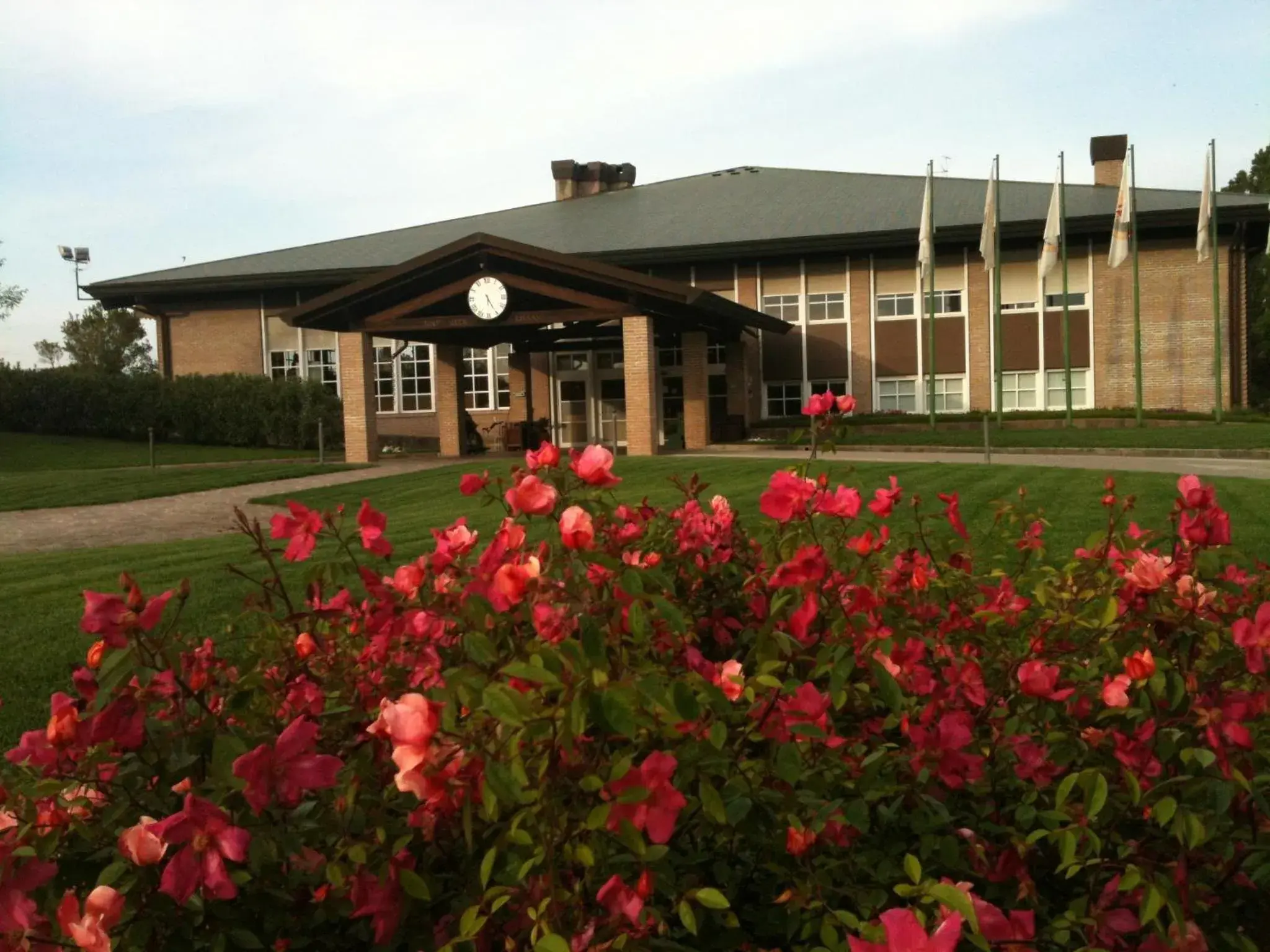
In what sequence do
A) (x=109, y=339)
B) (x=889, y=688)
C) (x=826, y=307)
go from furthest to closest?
(x=109, y=339) → (x=826, y=307) → (x=889, y=688)

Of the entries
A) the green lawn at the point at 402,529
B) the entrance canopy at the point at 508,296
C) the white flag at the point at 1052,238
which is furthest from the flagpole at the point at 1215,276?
the green lawn at the point at 402,529

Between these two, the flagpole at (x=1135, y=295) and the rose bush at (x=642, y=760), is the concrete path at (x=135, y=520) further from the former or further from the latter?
the flagpole at (x=1135, y=295)

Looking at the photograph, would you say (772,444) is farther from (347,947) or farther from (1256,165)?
(1256,165)

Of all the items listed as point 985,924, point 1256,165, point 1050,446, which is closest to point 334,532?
point 985,924

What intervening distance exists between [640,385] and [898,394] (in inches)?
468

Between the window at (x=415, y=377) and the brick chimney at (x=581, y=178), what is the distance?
11.2 m

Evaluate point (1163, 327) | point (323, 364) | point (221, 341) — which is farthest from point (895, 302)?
point (221, 341)

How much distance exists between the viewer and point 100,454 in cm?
3095

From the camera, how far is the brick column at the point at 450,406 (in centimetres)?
2877

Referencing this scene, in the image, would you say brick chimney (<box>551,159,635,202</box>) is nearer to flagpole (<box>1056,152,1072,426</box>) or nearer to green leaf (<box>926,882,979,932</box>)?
flagpole (<box>1056,152,1072,426</box>)

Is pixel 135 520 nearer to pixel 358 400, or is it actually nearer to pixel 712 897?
pixel 358 400

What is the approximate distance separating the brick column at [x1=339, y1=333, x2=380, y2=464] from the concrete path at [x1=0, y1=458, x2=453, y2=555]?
7.16m

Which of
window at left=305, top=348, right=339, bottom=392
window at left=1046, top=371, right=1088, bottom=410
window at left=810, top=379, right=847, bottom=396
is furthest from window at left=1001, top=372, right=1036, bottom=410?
window at left=305, top=348, right=339, bottom=392

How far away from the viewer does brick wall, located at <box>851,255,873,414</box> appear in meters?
34.0
